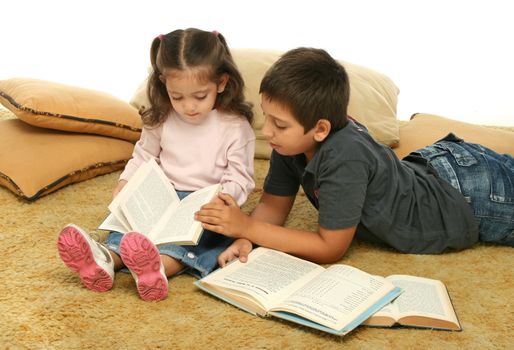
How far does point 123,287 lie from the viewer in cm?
157

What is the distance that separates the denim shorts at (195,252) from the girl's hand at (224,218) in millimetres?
71

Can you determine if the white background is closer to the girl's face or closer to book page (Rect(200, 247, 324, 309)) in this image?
the girl's face

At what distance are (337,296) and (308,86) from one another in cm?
49

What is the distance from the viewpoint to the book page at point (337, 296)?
1.38 meters

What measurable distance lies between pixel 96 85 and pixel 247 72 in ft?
4.12

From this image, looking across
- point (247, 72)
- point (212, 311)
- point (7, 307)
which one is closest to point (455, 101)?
point (247, 72)

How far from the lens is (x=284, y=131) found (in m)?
1.64

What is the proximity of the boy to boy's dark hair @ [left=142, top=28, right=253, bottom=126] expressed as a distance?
20 cm

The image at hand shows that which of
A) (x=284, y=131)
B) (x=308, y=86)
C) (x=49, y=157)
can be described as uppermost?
(x=308, y=86)

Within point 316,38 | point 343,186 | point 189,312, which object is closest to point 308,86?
point 343,186

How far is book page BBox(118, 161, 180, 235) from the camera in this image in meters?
1.70

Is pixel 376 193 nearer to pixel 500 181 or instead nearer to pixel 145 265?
pixel 500 181

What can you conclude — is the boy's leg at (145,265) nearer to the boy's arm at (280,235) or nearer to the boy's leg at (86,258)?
the boy's leg at (86,258)

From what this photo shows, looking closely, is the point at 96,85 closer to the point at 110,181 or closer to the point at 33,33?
the point at 33,33
